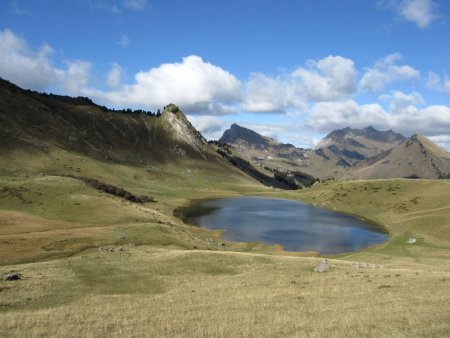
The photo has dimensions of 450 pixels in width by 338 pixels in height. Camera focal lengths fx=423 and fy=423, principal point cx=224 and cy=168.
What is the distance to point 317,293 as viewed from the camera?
124 ft

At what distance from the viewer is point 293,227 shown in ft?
417

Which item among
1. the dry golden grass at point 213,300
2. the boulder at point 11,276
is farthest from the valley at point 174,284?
the boulder at point 11,276

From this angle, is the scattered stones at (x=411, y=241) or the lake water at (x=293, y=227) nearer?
the scattered stones at (x=411, y=241)

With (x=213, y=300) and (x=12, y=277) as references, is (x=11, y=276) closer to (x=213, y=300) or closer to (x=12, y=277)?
(x=12, y=277)

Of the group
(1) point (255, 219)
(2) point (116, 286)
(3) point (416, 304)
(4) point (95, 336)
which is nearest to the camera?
(4) point (95, 336)

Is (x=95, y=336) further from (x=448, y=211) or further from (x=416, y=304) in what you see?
(x=448, y=211)

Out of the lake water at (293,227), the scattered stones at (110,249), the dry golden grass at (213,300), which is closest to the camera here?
the dry golden grass at (213,300)

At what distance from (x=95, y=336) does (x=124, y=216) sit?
75880 millimetres

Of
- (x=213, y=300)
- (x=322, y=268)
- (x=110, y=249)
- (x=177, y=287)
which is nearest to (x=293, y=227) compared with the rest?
(x=110, y=249)

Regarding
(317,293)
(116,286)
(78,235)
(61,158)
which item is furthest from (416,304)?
(61,158)

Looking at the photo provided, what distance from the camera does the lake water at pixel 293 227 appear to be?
10489 cm

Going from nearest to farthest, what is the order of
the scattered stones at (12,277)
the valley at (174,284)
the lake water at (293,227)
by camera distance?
the valley at (174,284), the scattered stones at (12,277), the lake water at (293,227)

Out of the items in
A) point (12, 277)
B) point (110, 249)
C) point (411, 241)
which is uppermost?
point (12, 277)

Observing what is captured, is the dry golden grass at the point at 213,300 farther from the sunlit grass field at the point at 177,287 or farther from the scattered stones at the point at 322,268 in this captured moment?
the scattered stones at the point at 322,268
